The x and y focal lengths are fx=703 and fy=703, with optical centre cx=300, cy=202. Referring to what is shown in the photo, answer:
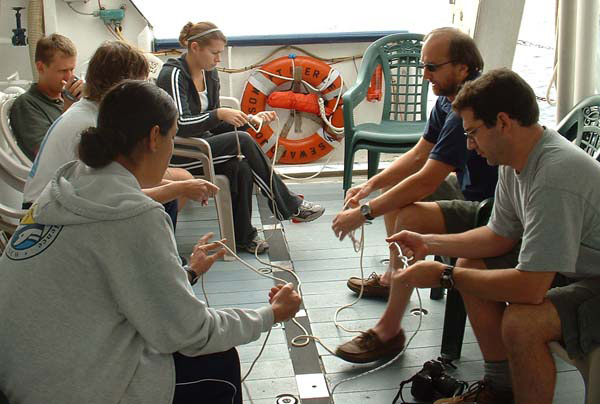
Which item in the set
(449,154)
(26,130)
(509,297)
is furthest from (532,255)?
(26,130)

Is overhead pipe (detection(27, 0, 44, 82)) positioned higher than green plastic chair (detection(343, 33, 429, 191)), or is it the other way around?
overhead pipe (detection(27, 0, 44, 82))

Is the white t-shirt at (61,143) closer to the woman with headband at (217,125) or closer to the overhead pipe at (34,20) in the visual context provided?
the woman with headband at (217,125)

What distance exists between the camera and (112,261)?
1.38 meters

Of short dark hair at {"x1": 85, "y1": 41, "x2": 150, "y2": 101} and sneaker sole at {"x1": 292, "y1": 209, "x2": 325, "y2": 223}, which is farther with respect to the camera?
sneaker sole at {"x1": 292, "y1": 209, "x2": 325, "y2": 223}

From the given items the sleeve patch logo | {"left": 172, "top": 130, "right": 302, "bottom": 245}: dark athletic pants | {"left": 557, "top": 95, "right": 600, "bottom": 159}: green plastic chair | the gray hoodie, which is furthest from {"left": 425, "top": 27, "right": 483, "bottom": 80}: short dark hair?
the sleeve patch logo

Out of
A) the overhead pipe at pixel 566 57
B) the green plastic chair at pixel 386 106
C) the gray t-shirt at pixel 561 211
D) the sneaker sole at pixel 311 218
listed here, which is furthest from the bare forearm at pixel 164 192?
the overhead pipe at pixel 566 57

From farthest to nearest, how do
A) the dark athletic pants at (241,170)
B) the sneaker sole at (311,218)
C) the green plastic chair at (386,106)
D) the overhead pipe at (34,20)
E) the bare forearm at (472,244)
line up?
1. the overhead pipe at (34,20)
2. the green plastic chair at (386,106)
3. the sneaker sole at (311,218)
4. the dark athletic pants at (241,170)
5. the bare forearm at (472,244)

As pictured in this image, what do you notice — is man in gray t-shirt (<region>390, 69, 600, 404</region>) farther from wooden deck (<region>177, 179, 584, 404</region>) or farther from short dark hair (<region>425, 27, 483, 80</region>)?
short dark hair (<region>425, 27, 483, 80</region>)

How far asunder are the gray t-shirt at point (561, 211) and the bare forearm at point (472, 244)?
1.02 ft

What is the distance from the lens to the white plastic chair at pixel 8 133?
318cm

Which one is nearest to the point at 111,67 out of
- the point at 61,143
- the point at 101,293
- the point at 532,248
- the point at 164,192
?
the point at 61,143

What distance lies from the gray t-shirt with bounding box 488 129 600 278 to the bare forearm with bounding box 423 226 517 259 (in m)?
0.31

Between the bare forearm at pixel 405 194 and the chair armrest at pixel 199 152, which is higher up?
the bare forearm at pixel 405 194

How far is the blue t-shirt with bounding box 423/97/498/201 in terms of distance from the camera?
2.49 meters
